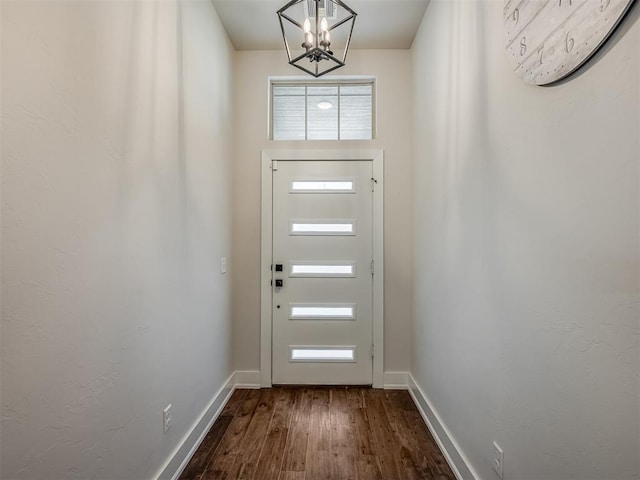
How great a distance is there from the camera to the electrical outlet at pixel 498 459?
51.6 inches

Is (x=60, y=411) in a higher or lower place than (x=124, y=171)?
lower

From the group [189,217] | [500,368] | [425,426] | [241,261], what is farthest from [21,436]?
[425,426]

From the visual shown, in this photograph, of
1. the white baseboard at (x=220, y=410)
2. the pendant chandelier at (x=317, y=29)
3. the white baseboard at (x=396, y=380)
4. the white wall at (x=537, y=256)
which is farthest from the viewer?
the white baseboard at (x=396, y=380)

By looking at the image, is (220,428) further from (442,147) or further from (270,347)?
(442,147)

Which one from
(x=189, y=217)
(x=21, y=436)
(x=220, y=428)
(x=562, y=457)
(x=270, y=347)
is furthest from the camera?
(x=270, y=347)

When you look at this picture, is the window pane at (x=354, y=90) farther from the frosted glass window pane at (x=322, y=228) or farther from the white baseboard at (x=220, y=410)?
the white baseboard at (x=220, y=410)

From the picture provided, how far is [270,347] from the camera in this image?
9.27ft

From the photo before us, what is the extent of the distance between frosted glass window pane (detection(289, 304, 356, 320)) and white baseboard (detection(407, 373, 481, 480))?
0.82 m

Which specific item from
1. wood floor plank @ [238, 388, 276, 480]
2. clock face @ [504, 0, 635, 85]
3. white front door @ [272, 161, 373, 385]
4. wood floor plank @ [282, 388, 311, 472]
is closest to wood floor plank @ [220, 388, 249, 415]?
wood floor plank @ [238, 388, 276, 480]

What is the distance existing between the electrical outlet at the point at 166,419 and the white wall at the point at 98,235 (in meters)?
0.03

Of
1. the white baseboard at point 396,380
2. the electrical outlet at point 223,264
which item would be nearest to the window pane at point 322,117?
the electrical outlet at point 223,264

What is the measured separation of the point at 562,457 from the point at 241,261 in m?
2.45

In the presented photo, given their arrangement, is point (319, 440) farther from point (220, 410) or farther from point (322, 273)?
point (322, 273)

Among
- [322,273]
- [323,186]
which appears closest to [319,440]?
[322,273]
